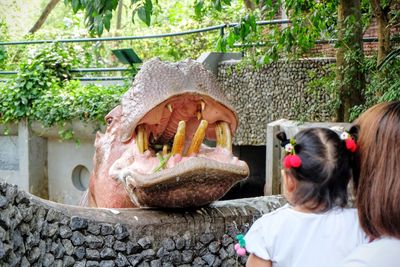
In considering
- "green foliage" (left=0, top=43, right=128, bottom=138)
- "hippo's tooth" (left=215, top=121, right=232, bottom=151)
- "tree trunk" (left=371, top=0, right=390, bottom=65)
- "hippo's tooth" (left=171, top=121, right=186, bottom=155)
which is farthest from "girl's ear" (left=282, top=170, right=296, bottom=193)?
"green foliage" (left=0, top=43, right=128, bottom=138)

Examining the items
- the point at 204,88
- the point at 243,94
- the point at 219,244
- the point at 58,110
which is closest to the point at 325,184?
the point at 204,88

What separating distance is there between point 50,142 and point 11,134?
1.87 ft

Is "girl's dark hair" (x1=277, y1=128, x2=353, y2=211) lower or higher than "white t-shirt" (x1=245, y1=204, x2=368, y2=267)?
higher

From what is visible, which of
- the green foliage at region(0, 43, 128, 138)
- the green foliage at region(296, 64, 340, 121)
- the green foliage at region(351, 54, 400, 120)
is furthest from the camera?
the green foliage at region(0, 43, 128, 138)

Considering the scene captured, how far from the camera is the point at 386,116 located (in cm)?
193

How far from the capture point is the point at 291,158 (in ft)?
6.79

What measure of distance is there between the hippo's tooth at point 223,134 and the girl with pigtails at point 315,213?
1.84 m

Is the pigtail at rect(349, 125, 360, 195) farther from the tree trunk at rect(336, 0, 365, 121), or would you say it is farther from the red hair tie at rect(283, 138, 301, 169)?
the tree trunk at rect(336, 0, 365, 121)

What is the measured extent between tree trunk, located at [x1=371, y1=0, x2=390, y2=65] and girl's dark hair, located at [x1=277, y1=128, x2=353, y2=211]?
397cm

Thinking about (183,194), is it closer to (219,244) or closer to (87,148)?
(219,244)

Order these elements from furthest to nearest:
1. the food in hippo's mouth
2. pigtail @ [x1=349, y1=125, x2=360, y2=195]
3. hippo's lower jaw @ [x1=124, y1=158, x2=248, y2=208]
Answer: the food in hippo's mouth → hippo's lower jaw @ [x1=124, y1=158, x2=248, y2=208] → pigtail @ [x1=349, y1=125, x2=360, y2=195]

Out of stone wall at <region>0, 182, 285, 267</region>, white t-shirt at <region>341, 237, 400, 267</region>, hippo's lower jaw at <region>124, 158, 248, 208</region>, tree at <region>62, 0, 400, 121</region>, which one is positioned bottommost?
stone wall at <region>0, 182, 285, 267</region>

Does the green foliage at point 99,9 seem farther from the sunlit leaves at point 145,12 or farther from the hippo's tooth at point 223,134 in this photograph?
the hippo's tooth at point 223,134

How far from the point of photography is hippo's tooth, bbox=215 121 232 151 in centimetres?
397
